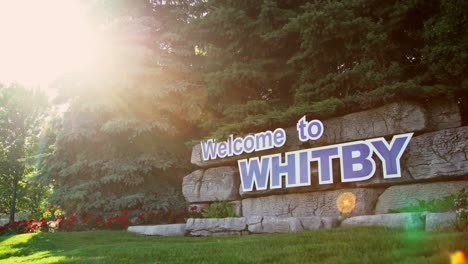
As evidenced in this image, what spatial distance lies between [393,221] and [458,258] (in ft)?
11.1

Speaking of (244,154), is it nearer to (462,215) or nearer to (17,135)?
(462,215)

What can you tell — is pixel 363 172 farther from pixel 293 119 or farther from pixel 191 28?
pixel 191 28

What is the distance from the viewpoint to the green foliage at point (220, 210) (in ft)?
38.0

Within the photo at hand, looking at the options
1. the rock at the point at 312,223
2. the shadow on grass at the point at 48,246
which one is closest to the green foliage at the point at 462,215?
the rock at the point at 312,223

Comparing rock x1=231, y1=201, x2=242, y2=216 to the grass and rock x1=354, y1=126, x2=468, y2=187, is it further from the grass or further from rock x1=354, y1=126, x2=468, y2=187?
the grass

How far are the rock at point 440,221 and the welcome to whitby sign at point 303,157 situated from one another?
217 cm

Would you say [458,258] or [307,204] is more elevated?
[307,204]

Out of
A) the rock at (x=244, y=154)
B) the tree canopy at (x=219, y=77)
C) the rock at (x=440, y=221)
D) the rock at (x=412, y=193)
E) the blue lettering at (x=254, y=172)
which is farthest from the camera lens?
the blue lettering at (x=254, y=172)

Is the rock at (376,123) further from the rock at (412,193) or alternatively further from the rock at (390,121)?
the rock at (412,193)

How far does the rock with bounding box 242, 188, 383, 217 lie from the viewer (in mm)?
9297

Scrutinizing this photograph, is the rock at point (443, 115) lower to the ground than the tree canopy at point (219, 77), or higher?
lower

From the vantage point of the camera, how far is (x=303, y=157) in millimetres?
10398

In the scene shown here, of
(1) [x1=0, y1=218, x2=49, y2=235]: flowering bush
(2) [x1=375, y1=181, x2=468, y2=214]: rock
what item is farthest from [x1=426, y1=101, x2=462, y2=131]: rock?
(1) [x1=0, y1=218, x2=49, y2=235]: flowering bush

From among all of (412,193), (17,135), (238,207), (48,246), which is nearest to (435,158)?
(412,193)
